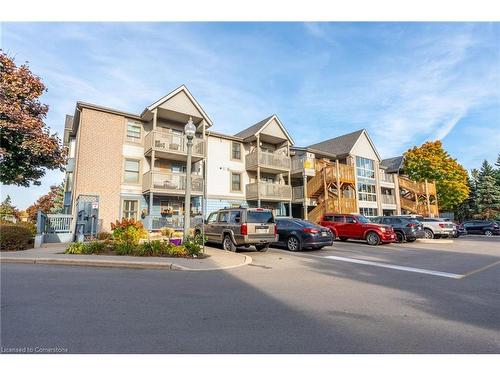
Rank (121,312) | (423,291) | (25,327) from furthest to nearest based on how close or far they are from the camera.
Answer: (423,291) → (121,312) → (25,327)

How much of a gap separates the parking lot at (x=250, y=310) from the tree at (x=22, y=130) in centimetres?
685

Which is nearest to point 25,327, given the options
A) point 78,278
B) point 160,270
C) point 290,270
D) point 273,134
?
point 78,278

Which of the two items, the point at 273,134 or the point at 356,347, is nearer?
the point at 356,347

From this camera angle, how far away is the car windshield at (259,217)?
1175 cm

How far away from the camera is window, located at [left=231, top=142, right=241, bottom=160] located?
2386 centimetres

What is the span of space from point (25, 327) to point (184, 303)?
233 cm

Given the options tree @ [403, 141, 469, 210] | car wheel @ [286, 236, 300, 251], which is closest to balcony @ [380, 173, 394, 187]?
tree @ [403, 141, 469, 210]

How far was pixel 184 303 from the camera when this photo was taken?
5.11m

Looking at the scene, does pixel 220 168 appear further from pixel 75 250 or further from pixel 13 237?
pixel 13 237

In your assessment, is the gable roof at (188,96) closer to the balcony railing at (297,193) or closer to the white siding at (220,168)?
the white siding at (220,168)

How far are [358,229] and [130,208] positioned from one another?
49.1 ft

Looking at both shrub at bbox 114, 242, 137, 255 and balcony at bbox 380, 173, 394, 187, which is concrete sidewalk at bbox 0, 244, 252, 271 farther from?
balcony at bbox 380, 173, 394, 187

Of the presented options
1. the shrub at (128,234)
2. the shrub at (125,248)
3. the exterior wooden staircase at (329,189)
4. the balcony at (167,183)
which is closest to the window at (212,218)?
the shrub at (128,234)

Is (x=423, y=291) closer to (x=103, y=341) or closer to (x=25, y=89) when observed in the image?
(x=103, y=341)
